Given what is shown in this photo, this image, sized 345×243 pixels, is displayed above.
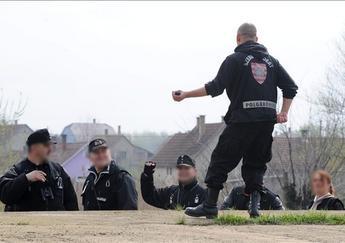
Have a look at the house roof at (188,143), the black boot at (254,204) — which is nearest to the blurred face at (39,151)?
the black boot at (254,204)

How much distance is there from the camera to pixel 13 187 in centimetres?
673

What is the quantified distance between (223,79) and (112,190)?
2.16 meters

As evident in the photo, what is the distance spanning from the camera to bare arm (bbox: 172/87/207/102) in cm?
575

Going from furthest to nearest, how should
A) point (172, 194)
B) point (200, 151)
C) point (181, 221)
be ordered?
1. point (200, 151)
2. point (172, 194)
3. point (181, 221)

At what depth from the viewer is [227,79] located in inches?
227

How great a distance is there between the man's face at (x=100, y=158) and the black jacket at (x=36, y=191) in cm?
34

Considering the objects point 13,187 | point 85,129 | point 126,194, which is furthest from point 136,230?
point 85,129

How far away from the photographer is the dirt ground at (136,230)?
4.66 metres

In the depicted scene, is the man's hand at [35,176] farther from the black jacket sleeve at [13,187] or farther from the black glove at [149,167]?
the black glove at [149,167]

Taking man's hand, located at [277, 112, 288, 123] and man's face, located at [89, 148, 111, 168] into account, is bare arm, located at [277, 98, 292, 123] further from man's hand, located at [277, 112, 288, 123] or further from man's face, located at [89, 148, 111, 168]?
man's face, located at [89, 148, 111, 168]

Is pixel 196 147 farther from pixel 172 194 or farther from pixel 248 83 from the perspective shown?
pixel 248 83

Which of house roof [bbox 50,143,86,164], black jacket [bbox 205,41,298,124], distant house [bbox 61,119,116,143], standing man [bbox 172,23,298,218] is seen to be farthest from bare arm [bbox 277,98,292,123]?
distant house [bbox 61,119,116,143]

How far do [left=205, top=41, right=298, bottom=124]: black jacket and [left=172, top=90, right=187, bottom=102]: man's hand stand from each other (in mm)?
202

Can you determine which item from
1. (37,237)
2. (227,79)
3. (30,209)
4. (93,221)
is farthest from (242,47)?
(30,209)
